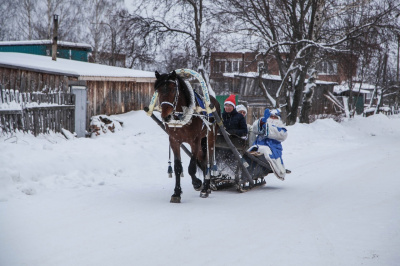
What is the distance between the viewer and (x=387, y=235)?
16.7 ft

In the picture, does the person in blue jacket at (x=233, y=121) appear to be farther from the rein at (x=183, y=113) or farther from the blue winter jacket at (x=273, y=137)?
the rein at (x=183, y=113)

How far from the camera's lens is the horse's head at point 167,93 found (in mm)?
6270

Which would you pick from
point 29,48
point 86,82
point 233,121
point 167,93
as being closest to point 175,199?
point 167,93

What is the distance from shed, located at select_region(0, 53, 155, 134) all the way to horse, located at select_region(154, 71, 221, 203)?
19.7 feet

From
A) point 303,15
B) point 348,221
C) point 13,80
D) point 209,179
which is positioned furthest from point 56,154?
point 303,15

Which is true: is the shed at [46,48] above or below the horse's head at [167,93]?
above

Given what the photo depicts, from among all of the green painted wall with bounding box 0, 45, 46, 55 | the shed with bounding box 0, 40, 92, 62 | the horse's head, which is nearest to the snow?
the horse's head

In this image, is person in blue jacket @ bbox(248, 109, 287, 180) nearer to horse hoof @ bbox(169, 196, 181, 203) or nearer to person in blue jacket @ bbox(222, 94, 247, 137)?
person in blue jacket @ bbox(222, 94, 247, 137)

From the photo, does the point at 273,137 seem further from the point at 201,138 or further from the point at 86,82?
the point at 86,82

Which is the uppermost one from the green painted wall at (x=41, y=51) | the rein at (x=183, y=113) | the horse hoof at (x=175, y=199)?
the green painted wall at (x=41, y=51)

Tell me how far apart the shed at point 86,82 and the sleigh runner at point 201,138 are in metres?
6.03

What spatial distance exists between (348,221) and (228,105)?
11.1ft

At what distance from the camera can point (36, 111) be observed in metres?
11.5

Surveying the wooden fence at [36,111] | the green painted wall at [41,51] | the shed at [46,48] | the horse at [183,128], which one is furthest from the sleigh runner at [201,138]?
the green painted wall at [41,51]
